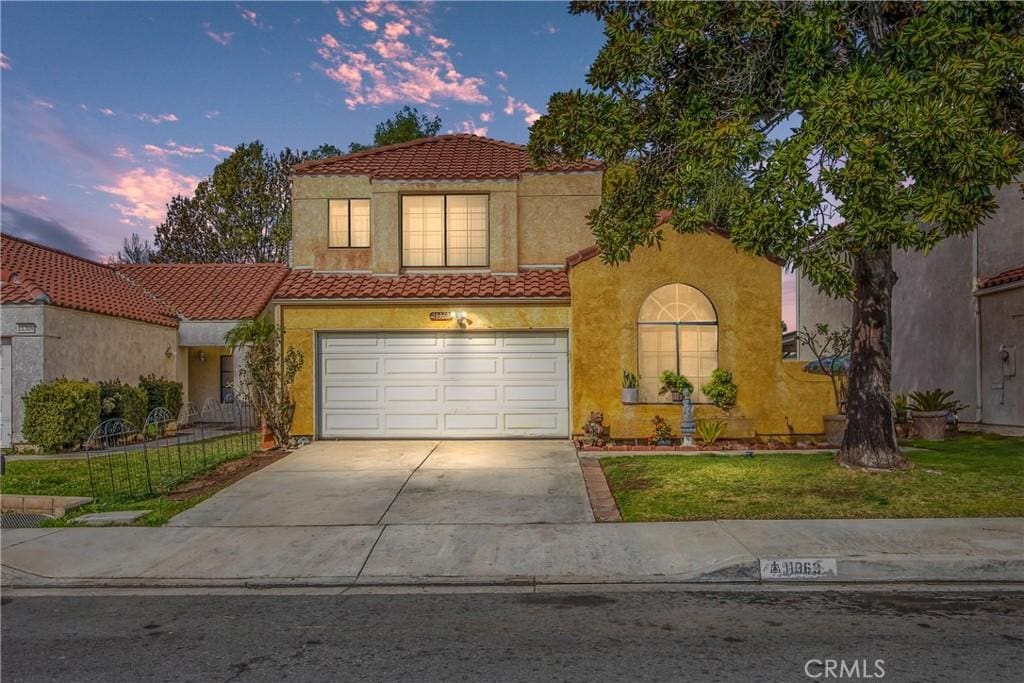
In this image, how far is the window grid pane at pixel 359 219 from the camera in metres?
15.3

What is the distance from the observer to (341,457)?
12.2 metres

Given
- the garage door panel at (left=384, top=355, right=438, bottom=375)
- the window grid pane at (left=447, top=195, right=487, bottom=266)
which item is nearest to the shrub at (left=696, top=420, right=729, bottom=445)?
the garage door panel at (left=384, top=355, right=438, bottom=375)

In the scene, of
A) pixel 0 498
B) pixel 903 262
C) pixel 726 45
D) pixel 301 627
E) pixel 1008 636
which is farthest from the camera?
pixel 903 262

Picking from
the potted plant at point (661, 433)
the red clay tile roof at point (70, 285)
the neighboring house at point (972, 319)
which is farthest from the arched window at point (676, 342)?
the red clay tile roof at point (70, 285)

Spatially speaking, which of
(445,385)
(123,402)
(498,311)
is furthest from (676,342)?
(123,402)

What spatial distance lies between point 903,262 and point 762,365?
7786mm

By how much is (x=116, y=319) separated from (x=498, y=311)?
30.3ft

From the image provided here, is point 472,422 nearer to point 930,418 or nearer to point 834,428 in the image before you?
point 834,428

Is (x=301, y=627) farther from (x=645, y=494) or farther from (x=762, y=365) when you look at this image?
(x=762, y=365)

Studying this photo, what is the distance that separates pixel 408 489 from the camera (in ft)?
31.7

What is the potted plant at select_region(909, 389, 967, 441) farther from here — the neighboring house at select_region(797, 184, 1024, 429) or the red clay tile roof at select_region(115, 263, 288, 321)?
the red clay tile roof at select_region(115, 263, 288, 321)

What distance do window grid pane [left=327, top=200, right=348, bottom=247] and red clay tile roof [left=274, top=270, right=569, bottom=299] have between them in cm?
86

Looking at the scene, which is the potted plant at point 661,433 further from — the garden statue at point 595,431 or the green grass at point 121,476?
the green grass at point 121,476


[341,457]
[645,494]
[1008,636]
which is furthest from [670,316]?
[1008,636]
